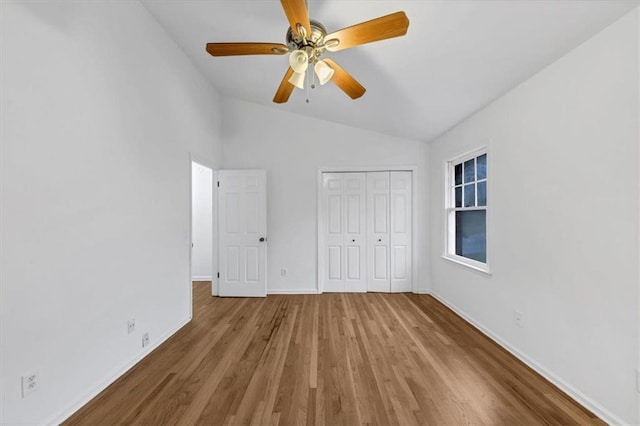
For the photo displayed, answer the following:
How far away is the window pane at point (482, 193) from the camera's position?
306 centimetres

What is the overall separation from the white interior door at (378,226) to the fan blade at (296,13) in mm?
2958

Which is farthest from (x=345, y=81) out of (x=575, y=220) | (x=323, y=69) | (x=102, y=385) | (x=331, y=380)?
(x=102, y=385)

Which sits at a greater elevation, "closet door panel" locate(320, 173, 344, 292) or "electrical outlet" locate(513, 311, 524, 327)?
"closet door panel" locate(320, 173, 344, 292)

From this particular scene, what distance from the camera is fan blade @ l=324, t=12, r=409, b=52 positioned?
1.46 meters

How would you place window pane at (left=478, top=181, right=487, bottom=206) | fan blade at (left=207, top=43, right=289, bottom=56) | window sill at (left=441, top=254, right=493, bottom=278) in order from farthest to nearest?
window pane at (left=478, top=181, right=487, bottom=206)
window sill at (left=441, top=254, right=493, bottom=278)
fan blade at (left=207, top=43, right=289, bottom=56)

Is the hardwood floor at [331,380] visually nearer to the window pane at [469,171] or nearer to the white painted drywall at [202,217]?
the window pane at [469,171]

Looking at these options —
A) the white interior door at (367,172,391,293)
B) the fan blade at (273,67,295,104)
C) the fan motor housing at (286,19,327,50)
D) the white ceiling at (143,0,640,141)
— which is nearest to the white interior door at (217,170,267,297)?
the white ceiling at (143,0,640,141)

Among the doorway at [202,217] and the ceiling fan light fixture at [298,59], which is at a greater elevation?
the ceiling fan light fixture at [298,59]

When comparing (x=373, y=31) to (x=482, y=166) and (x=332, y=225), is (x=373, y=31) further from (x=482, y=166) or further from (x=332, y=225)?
(x=332, y=225)

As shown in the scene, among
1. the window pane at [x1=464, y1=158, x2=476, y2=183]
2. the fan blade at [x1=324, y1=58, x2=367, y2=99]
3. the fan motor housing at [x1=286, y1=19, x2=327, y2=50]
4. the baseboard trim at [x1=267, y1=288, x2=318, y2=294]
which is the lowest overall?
the baseboard trim at [x1=267, y1=288, x2=318, y2=294]

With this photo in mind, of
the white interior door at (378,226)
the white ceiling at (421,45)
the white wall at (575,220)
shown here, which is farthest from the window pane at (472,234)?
the white ceiling at (421,45)

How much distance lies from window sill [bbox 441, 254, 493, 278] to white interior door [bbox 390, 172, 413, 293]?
638mm

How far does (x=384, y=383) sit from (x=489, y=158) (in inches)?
93.3

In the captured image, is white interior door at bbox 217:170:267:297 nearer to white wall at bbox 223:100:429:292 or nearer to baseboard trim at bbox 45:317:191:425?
white wall at bbox 223:100:429:292
